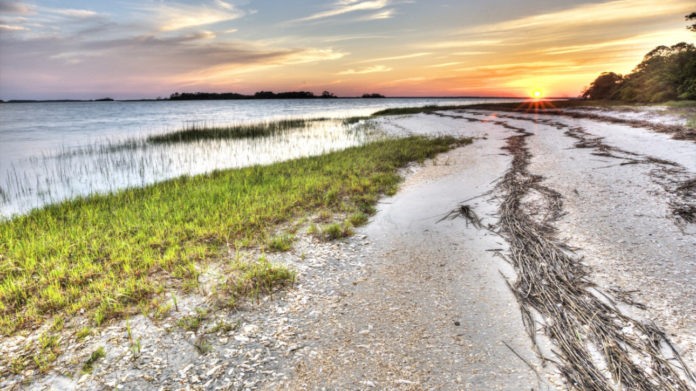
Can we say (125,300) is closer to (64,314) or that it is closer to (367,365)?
(64,314)

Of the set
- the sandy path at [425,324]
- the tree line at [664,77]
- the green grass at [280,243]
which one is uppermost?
the tree line at [664,77]

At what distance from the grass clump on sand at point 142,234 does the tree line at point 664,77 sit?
162ft

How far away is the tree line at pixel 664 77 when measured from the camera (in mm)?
41188

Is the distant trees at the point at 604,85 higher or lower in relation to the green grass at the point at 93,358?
higher

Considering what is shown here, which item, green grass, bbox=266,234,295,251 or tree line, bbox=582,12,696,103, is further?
tree line, bbox=582,12,696,103

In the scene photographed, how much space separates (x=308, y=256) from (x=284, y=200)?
3.47 m

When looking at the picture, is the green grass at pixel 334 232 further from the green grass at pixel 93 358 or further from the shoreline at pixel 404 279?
the green grass at pixel 93 358

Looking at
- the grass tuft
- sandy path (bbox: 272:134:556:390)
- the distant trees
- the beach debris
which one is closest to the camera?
the beach debris

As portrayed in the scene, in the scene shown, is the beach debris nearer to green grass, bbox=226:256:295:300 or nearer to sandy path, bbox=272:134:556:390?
sandy path, bbox=272:134:556:390

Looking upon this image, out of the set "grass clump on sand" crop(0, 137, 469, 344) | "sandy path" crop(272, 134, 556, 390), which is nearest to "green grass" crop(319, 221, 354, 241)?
"sandy path" crop(272, 134, 556, 390)

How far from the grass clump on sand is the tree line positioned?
49.3m

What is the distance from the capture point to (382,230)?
7766 mm

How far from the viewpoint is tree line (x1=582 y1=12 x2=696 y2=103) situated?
4119 cm

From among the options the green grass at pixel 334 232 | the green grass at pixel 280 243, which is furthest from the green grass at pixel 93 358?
the green grass at pixel 334 232
